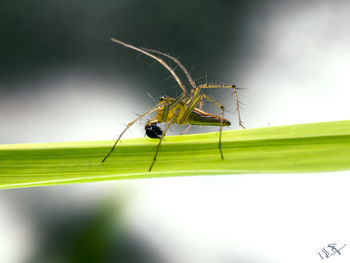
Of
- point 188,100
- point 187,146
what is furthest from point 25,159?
point 188,100

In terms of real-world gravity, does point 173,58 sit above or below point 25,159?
above

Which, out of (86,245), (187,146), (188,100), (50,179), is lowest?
(86,245)

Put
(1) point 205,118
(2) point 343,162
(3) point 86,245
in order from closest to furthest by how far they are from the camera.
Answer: (2) point 343,162, (1) point 205,118, (3) point 86,245

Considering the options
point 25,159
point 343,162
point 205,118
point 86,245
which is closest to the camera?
point 343,162

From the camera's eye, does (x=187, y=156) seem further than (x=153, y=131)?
No

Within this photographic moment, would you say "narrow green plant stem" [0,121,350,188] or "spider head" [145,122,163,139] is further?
"spider head" [145,122,163,139]

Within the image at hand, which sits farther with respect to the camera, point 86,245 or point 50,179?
point 86,245

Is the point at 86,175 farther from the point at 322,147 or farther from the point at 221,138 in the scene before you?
the point at 322,147

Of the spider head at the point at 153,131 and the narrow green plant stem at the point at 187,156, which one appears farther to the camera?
the spider head at the point at 153,131
